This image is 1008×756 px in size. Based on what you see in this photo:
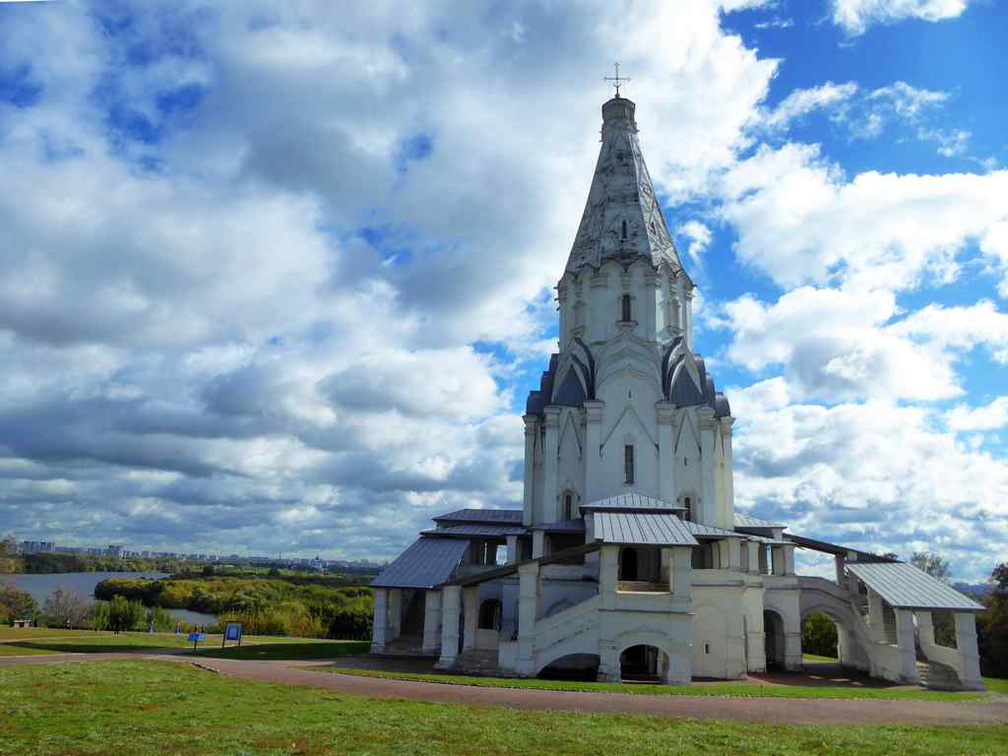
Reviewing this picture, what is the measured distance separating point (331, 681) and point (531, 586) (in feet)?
21.7

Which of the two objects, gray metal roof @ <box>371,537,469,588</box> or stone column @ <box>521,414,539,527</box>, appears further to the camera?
stone column @ <box>521,414,539,527</box>

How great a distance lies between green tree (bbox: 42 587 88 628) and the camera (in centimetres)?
3822

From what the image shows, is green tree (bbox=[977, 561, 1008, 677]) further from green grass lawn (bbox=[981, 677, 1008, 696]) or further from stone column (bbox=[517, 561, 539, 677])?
stone column (bbox=[517, 561, 539, 677])

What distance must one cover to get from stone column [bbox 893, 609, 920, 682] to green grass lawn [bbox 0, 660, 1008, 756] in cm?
984

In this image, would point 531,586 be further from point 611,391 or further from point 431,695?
point 611,391

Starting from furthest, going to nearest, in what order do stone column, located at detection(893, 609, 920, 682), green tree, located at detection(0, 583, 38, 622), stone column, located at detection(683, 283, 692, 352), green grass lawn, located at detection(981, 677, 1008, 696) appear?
green tree, located at detection(0, 583, 38, 622)
stone column, located at detection(683, 283, 692, 352)
stone column, located at detection(893, 609, 920, 682)
green grass lawn, located at detection(981, 677, 1008, 696)

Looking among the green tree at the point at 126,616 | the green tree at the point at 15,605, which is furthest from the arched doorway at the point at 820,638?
the green tree at the point at 15,605

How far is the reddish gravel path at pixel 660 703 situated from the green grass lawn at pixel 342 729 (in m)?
1.09

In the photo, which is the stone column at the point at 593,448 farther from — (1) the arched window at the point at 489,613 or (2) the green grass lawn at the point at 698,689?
(2) the green grass lawn at the point at 698,689

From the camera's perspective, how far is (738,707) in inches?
626

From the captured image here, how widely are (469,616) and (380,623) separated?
4340 millimetres

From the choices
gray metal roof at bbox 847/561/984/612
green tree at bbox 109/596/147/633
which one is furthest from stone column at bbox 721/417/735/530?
green tree at bbox 109/596/147/633

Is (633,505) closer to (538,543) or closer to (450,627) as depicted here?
(538,543)

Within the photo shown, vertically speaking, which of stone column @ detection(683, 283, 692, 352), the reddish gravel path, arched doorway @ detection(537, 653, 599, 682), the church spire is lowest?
arched doorway @ detection(537, 653, 599, 682)
